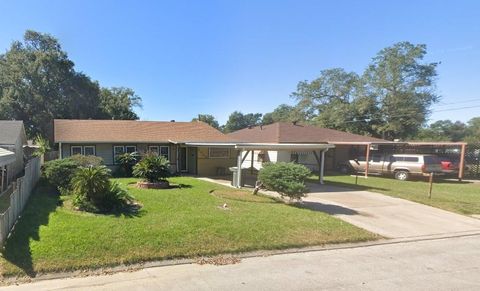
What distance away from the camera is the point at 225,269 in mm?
6723

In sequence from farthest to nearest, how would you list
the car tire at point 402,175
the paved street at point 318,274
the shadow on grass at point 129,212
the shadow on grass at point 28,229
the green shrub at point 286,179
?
the car tire at point 402,175 < the green shrub at point 286,179 < the shadow on grass at point 129,212 < the shadow on grass at point 28,229 < the paved street at point 318,274

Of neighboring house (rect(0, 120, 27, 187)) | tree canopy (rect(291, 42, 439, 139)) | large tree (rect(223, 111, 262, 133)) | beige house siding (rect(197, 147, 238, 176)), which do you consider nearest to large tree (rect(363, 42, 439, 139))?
tree canopy (rect(291, 42, 439, 139))

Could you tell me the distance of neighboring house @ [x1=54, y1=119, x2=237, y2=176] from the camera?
2175 centimetres

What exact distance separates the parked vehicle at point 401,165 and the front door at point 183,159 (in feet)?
38.3

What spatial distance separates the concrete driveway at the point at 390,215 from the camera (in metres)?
10.4

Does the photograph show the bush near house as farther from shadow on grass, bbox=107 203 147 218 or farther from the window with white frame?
the window with white frame

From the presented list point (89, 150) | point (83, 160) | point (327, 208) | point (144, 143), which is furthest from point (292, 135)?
point (83, 160)

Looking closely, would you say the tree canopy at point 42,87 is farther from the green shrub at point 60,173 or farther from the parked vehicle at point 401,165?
the parked vehicle at point 401,165

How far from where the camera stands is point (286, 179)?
42.2 ft

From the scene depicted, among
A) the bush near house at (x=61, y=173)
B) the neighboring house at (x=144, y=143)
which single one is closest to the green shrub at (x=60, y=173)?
the bush near house at (x=61, y=173)

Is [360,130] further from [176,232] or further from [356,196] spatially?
[176,232]

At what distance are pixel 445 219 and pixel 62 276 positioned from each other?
11.5m

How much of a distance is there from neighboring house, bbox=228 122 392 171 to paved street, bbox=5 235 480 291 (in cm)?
1798

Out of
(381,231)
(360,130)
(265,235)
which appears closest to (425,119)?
(360,130)
